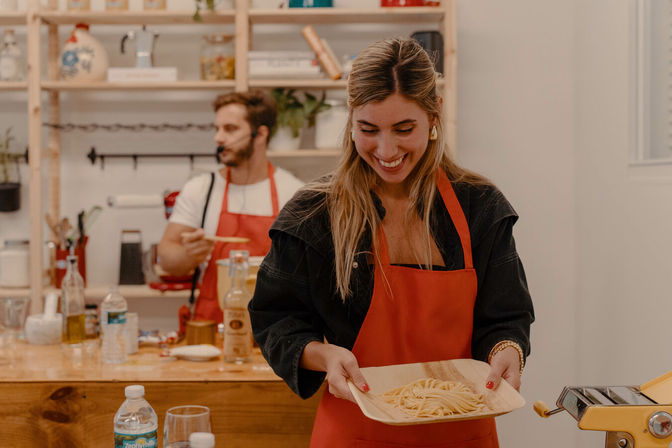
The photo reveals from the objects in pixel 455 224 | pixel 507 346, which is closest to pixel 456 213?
pixel 455 224

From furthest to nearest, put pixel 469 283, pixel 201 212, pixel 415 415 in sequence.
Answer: pixel 201 212
pixel 469 283
pixel 415 415

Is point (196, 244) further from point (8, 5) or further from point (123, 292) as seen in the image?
point (8, 5)

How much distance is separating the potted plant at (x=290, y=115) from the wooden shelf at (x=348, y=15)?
13.8 inches

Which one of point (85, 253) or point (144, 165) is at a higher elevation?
point (144, 165)

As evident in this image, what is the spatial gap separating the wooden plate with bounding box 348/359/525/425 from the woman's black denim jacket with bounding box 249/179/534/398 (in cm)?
9

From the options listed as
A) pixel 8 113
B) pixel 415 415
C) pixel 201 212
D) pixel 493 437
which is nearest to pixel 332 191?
A: pixel 415 415

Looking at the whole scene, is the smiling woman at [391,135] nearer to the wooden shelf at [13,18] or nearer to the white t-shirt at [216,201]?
the white t-shirt at [216,201]

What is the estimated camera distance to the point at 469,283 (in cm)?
144

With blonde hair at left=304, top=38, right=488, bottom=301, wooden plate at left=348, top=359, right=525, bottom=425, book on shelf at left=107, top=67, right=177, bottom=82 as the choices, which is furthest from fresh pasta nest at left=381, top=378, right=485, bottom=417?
book on shelf at left=107, top=67, right=177, bottom=82

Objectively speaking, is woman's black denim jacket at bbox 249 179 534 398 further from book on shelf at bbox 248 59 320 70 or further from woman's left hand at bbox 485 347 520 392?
book on shelf at bbox 248 59 320 70

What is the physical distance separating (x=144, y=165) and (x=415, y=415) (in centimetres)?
291

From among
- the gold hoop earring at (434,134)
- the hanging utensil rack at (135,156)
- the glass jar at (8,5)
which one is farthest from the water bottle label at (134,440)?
the glass jar at (8,5)

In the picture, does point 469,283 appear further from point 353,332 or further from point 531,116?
point 531,116

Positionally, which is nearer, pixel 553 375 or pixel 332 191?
pixel 332 191
